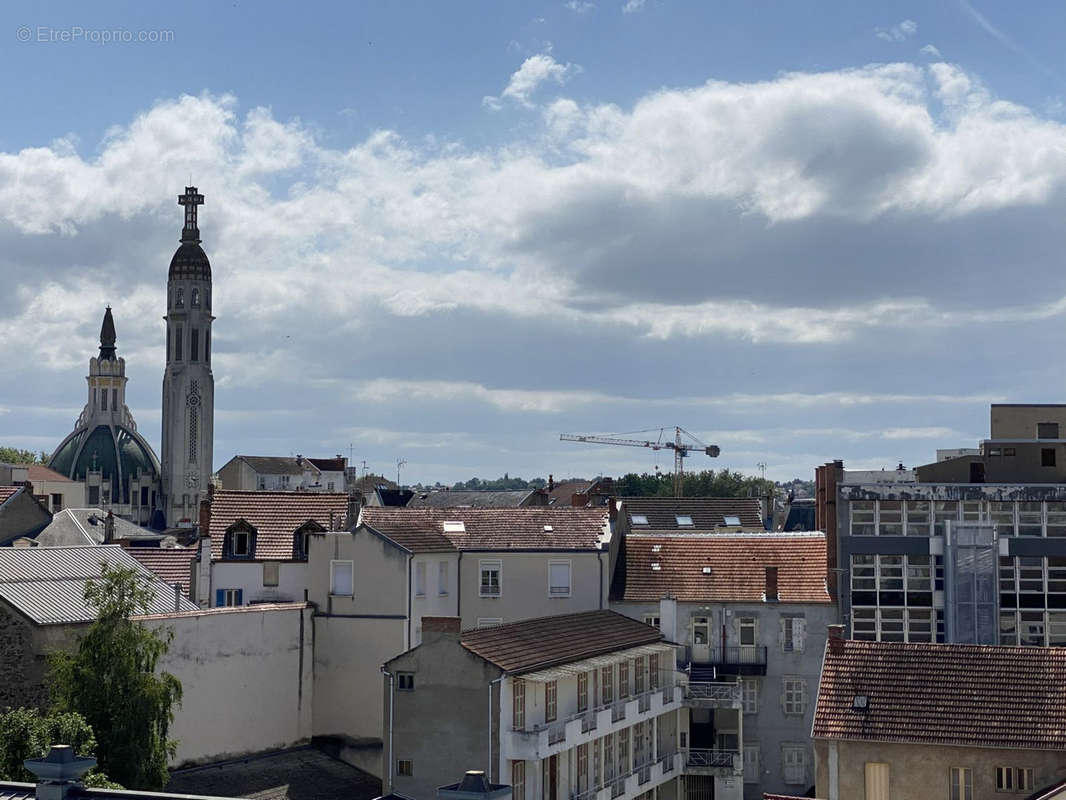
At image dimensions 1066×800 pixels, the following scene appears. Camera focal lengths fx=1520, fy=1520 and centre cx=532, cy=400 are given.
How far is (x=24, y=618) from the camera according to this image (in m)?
46.7

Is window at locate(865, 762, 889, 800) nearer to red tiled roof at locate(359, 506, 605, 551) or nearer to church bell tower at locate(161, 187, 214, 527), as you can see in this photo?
red tiled roof at locate(359, 506, 605, 551)

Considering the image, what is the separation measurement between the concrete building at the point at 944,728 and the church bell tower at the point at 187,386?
6207 inches

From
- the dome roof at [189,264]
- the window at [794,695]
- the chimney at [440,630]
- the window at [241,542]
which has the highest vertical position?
the dome roof at [189,264]

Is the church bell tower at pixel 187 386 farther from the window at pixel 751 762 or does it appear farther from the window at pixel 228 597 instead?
the window at pixel 751 762

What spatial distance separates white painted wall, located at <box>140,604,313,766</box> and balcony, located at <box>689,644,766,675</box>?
53.6 feet

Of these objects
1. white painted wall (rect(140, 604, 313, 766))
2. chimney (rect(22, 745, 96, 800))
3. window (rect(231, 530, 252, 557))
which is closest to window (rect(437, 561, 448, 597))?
→ white painted wall (rect(140, 604, 313, 766))

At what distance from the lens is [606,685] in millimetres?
53219

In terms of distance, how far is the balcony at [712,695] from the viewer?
59.8m

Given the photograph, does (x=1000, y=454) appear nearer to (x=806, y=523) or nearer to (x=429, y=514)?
(x=429, y=514)

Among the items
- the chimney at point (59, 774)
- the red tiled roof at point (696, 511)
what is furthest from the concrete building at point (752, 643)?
the chimney at point (59, 774)

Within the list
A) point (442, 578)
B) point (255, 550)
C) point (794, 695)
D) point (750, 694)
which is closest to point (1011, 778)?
point (794, 695)

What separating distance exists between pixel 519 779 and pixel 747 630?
61.9 ft

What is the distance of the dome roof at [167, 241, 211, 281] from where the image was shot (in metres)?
195

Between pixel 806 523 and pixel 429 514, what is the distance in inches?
2557
